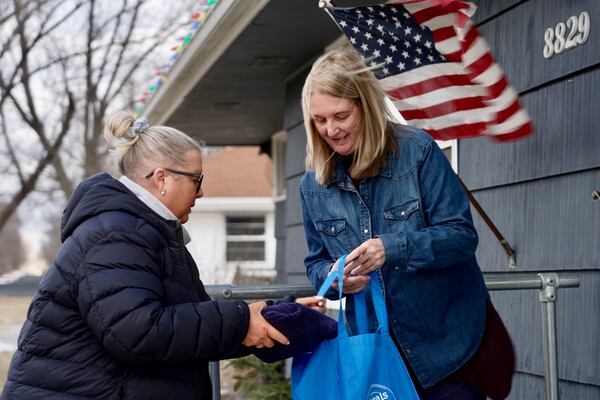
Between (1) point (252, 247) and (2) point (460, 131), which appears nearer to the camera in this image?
(2) point (460, 131)

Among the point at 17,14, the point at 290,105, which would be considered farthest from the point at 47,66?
the point at 290,105

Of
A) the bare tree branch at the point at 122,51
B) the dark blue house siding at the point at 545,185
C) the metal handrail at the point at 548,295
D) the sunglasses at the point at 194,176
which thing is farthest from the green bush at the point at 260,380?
the bare tree branch at the point at 122,51

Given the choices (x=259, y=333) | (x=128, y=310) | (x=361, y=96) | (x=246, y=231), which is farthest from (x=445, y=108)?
(x=246, y=231)

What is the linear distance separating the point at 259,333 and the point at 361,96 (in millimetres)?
727

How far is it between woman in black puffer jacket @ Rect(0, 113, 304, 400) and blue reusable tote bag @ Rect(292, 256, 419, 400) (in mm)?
169

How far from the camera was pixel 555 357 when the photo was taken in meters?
3.09

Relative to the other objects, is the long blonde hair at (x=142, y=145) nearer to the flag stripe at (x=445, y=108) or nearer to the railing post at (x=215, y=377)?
the railing post at (x=215, y=377)

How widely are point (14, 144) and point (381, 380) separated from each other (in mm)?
29173

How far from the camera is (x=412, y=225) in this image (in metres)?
2.66

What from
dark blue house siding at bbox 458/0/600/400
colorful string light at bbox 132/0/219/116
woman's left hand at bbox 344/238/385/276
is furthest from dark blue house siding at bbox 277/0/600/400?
colorful string light at bbox 132/0/219/116

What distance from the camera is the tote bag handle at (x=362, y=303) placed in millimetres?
2625

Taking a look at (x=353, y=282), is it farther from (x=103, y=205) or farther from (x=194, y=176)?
(x=103, y=205)

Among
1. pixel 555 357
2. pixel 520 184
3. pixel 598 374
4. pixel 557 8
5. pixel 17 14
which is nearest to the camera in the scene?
pixel 555 357

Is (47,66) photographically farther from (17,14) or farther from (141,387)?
(141,387)
